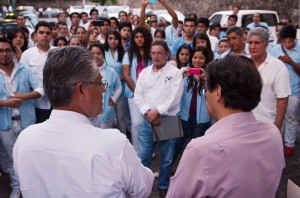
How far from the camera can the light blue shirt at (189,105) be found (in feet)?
11.8

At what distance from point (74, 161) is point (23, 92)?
2.40m

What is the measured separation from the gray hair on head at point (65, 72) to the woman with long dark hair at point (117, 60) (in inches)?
130

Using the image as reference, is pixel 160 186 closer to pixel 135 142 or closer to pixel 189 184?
pixel 135 142

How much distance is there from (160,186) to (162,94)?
40.3 inches

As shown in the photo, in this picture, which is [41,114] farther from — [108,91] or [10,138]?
[108,91]

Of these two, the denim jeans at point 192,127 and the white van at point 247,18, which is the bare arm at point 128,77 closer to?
the denim jeans at point 192,127

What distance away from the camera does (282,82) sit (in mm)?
3117

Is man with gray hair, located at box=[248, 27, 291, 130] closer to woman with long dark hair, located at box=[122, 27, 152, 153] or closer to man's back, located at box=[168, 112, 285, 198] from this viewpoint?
woman with long dark hair, located at box=[122, 27, 152, 153]

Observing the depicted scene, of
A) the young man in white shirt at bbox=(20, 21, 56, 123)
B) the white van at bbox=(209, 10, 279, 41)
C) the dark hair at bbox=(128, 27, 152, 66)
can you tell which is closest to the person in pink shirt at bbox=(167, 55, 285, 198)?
the young man in white shirt at bbox=(20, 21, 56, 123)

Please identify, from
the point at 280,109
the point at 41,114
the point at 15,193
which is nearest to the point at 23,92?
the point at 41,114

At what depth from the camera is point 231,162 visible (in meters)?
1.30

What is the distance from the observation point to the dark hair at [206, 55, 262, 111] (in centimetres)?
141

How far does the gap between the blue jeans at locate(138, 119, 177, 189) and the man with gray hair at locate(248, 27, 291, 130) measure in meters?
0.99

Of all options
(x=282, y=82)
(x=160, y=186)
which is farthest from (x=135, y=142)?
(x=282, y=82)
